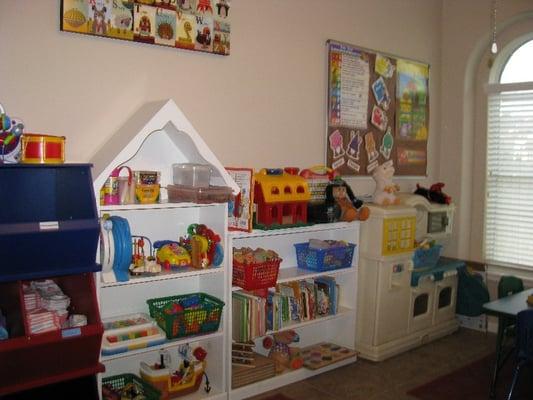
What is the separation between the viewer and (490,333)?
13.8 feet

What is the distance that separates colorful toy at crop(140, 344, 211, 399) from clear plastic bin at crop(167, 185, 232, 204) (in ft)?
2.83

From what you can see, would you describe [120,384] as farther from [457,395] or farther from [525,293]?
[525,293]

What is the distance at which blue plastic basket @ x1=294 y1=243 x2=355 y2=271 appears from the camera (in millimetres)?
3303

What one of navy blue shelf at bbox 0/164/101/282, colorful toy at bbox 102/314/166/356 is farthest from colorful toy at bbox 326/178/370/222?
navy blue shelf at bbox 0/164/101/282

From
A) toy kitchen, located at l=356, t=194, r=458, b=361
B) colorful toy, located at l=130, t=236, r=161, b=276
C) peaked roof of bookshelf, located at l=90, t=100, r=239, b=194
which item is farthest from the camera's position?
toy kitchen, located at l=356, t=194, r=458, b=361

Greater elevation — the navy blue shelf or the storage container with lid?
the storage container with lid

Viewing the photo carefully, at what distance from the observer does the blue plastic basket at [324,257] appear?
10.8 feet

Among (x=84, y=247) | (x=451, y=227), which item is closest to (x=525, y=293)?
(x=451, y=227)

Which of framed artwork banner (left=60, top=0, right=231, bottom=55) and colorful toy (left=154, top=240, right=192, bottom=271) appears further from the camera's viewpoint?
colorful toy (left=154, top=240, right=192, bottom=271)

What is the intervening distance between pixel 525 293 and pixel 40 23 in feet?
10.2

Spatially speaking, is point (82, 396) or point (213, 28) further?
point (213, 28)

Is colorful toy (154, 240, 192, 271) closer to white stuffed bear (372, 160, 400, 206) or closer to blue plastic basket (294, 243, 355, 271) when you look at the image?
blue plastic basket (294, 243, 355, 271)

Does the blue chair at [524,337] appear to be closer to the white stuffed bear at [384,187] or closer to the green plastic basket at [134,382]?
the white stuffed bear at [384,187]

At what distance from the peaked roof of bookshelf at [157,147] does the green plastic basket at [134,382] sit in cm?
104
